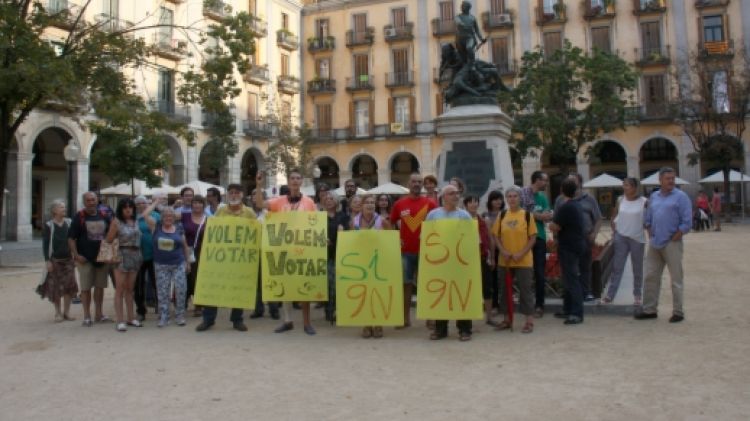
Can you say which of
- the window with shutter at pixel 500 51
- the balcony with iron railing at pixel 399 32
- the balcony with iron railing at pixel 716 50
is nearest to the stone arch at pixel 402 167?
the balcony with iron railing at pixel 399 32

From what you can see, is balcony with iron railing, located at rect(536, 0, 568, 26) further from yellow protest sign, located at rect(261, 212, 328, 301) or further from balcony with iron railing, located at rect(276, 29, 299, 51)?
yellow protest sign, located at rect(261, 212, 328, 301)

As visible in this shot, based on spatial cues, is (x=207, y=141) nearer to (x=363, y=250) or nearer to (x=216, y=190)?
(x=216, y=190)

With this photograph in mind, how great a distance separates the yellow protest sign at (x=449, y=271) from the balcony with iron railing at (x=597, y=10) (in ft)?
110

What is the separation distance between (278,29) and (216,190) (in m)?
31.9

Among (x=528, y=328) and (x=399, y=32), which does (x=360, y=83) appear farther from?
(x=528, y=328)

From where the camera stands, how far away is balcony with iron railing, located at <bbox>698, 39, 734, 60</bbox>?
3189cm

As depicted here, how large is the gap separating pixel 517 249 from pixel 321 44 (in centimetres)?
3620

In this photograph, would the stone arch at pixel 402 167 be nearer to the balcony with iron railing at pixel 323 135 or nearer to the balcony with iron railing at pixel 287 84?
the balcony with iron railing at pixel 323 135

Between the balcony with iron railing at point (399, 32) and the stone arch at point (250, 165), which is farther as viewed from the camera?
the balcony with iron railing at point (399, 32)

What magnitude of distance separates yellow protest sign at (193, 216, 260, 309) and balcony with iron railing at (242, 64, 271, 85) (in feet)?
93.8

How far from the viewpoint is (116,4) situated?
1083 inches

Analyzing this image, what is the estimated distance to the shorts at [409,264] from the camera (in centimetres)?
717

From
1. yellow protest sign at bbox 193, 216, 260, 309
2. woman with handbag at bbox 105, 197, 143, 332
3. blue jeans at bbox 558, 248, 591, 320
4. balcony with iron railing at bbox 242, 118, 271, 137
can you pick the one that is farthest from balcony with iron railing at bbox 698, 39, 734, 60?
woman with handbag at bbox 105, 197, 143, 332

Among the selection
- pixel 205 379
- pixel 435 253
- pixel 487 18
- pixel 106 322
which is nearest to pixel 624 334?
pixel 435 253
